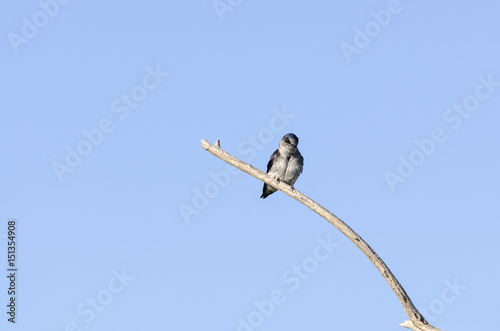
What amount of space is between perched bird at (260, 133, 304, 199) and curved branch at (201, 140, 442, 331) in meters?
4.22

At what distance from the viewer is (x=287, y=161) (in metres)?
19.5

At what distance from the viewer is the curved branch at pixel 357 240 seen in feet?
43.6

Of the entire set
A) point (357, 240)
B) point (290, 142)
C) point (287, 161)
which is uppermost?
point (290, 142)

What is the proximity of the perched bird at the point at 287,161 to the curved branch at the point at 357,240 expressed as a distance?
4.22 metres

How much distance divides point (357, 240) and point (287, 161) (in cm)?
600

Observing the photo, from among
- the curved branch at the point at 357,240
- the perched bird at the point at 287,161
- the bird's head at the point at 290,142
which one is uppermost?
the bird's head at the point at 290,142

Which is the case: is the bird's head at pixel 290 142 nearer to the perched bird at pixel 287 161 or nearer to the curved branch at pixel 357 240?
the perched bird at pixel 287 161

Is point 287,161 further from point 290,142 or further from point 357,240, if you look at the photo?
point 357,240

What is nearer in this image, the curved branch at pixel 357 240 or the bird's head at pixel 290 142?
the curved branch at pixel 357 240

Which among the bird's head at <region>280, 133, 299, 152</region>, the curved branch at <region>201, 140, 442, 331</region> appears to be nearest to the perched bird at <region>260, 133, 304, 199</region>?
the bird's head at <region>280, 133, 299, 152</region>

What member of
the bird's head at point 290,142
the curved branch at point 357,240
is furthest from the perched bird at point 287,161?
the curved branch at point 357,240

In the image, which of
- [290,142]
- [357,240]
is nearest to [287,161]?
[290,142]

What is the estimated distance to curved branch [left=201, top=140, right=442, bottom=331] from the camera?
43.6 ft

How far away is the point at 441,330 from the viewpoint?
42.8ft
